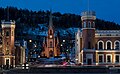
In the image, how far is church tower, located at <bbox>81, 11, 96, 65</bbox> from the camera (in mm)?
96125

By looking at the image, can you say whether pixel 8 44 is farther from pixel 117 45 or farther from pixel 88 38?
pixel 117 45

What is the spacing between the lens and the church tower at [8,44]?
10506cm

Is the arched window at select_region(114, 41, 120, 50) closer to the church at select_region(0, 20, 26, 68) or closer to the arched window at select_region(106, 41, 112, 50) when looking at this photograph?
the arched window at select_region(106, 41, 112, 50)

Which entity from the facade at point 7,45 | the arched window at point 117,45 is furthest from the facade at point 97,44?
the facade at point 7,45

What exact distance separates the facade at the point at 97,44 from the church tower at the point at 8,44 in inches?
749

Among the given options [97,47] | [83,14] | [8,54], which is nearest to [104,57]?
[97,47]

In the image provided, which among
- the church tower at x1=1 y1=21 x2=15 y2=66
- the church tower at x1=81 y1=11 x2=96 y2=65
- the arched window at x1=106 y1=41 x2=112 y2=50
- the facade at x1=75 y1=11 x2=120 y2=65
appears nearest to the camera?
the church tower at x1=81 y1=11 x2=96 y2=65

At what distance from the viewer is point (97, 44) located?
98.3m

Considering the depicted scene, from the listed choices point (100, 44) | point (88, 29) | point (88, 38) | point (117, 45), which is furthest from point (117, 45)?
point (88, 29)

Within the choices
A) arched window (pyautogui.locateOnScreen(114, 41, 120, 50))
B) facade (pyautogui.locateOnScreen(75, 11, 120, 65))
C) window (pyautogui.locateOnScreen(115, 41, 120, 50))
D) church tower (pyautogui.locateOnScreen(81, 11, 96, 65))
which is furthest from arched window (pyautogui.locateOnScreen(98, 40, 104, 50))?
window (pyautogui.locateOnScreen(115, 41, 120, 50))

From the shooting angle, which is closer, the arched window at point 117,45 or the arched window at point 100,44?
the arched window at point 100,44

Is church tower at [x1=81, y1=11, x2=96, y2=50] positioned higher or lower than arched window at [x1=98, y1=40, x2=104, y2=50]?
higher

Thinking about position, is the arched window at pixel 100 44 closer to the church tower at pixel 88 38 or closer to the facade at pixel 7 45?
the church tower at pixel 88 38

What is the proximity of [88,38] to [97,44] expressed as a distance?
288 cm
